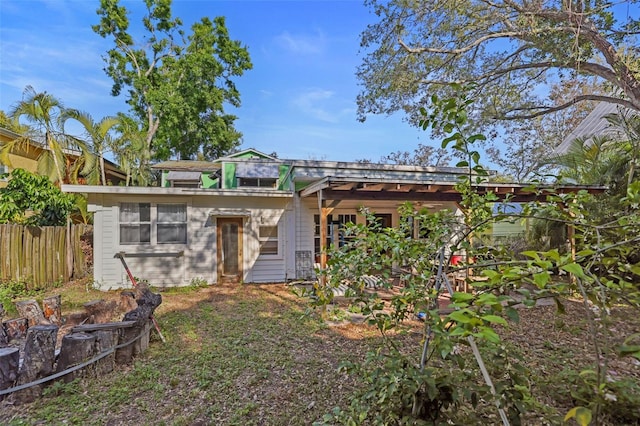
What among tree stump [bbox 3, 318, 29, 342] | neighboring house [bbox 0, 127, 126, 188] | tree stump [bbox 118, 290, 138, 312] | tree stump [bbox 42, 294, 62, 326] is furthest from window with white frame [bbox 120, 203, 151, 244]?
neighboring house [bbox 0, 127, 126, 188]

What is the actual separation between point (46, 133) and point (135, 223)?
14.1 feet

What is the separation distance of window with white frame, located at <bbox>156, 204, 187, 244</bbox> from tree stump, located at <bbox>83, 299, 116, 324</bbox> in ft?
12.1

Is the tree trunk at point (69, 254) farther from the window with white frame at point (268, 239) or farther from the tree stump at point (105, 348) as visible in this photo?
the tree stump at point (105, 348)

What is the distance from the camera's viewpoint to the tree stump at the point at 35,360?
10.4 feet

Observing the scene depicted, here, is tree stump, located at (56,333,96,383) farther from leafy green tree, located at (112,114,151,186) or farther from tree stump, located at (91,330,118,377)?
leafy green tree, located at (112,114,151,186)

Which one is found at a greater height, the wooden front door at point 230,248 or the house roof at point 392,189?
the house roof at point 392,189

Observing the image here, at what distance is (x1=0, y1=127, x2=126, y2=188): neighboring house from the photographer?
402 inches

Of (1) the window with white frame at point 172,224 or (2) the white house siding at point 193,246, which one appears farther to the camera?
(1) the window with white frame at point 172,224

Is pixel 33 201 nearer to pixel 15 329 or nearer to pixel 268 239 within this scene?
pixel 15 329

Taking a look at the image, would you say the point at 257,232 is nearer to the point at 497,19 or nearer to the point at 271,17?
the point at 271,17

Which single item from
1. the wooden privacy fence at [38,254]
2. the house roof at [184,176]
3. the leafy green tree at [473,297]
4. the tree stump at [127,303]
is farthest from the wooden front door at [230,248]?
the leafy green tree at [473,297]

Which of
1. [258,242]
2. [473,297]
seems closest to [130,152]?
[258,242]

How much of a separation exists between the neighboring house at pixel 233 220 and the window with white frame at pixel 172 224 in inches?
1.0

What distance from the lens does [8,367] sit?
3.15 m
